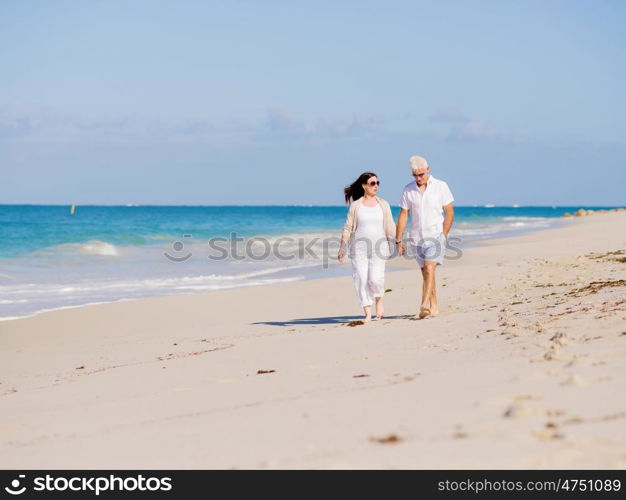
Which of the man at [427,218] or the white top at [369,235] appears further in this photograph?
the white top at [369,235]

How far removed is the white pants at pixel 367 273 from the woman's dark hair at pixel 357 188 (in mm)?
707

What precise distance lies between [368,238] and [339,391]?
451cm

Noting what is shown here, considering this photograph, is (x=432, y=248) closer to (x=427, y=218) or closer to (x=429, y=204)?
(x=427, y=218)

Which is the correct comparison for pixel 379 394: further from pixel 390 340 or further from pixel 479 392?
pixel 390 340

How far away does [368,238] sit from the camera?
9227mm

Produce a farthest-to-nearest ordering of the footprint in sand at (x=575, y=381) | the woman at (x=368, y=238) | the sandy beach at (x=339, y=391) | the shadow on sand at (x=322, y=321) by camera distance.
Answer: the shadow on sand at (x=322, y=321)
the woman at (x=368, y=238)
the footprint in sand at (x=575, y=381)
the sandy beach at (x=339, y=391)

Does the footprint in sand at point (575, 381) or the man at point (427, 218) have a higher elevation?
the man at point (427, 218)

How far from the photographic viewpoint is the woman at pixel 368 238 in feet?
30.3

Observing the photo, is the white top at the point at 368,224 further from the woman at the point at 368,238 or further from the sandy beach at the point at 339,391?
the sandy beach at the point at 339,391

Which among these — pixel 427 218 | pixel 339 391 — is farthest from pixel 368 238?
pixel 339 391

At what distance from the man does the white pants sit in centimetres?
38

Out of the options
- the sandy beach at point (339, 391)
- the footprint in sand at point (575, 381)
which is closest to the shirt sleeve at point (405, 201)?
the sandy beach at point (339, 391)

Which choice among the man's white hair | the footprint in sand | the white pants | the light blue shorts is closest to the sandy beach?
the footprint in sand
